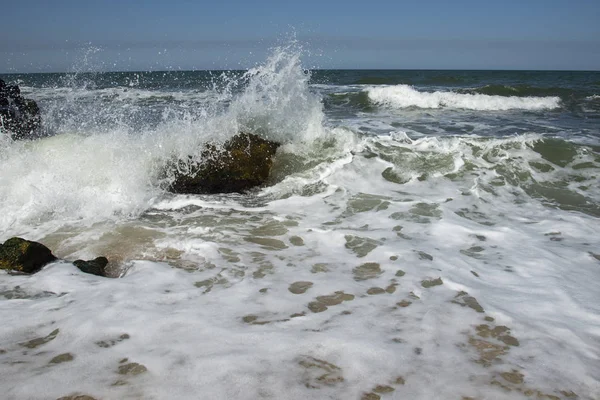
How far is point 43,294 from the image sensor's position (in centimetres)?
280

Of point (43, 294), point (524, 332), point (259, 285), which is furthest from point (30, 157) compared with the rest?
point (524, 332)

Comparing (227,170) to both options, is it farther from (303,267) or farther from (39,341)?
(39,341)

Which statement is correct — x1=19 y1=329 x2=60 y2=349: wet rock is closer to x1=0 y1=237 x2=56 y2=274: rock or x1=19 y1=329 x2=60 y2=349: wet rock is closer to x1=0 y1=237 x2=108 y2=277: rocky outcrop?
x1=0 y1=237 x2=108 y2=277: rocky outcrop

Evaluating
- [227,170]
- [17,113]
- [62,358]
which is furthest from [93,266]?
[17,113]

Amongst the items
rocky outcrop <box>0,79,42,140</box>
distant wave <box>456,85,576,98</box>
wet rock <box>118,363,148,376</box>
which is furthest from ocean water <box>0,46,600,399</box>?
distant wave <box>456,85,576,98</box>

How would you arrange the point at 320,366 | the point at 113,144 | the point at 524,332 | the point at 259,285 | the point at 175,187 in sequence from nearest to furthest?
the point at 320,366
the point at 524,332
the point at 259,285
the point at 175,187
the point at 113,144

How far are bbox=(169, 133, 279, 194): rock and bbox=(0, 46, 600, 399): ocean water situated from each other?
19 cm

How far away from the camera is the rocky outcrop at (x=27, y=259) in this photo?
312cm

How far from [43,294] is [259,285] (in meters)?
1.39

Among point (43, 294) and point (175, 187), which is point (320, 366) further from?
point (175, 187)

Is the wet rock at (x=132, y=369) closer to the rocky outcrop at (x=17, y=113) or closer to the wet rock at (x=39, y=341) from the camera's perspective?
the wet rock at (x=39, y=341)

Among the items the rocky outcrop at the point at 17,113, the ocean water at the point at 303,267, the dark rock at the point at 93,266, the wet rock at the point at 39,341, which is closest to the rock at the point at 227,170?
the ocean water at the point at 303,267

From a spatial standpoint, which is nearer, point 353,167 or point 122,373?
point 122,373

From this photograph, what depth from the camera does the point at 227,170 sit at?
5.38 metres
